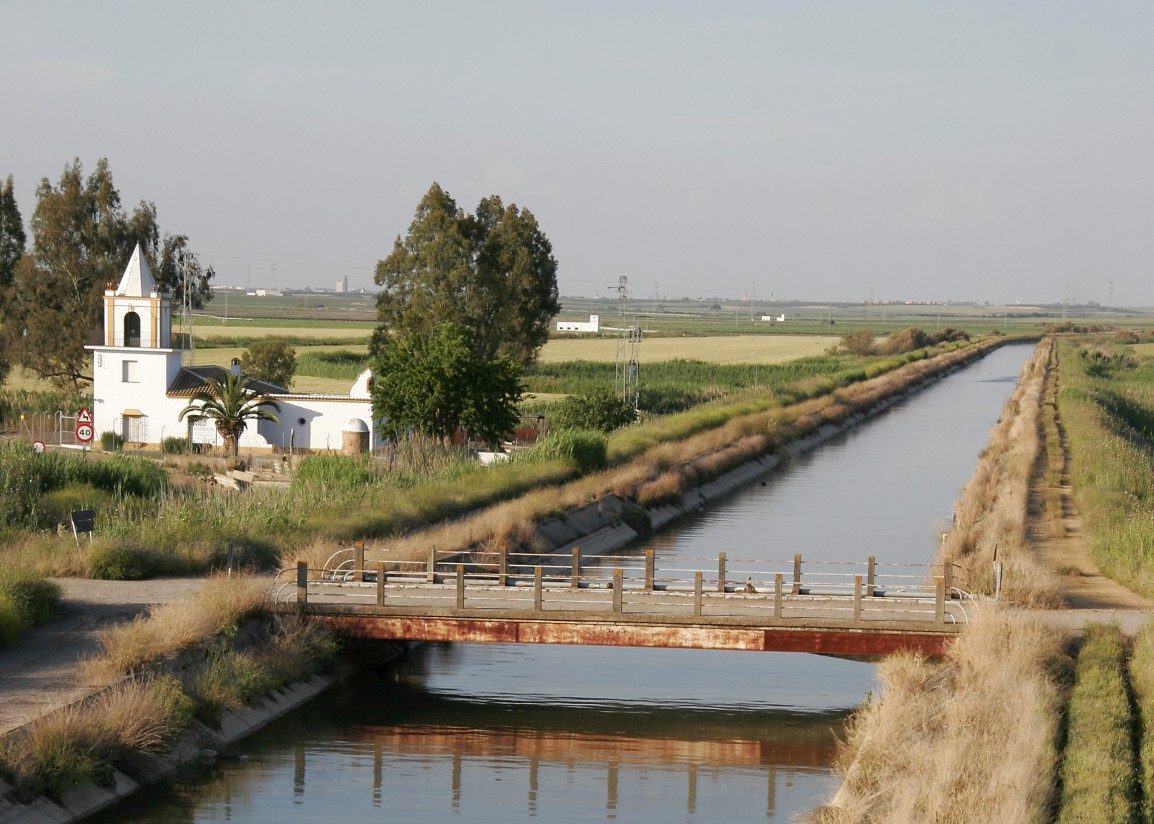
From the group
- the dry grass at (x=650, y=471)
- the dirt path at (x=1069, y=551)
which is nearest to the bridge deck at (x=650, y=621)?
the dry grass at (x=650, y=471)

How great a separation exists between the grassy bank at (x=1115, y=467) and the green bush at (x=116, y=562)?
51.8 feet

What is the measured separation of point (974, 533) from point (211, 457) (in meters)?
22.5

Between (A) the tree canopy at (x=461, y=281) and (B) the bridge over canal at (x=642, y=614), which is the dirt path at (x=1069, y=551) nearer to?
(B) the bridge over canal at (x=642, y=614)

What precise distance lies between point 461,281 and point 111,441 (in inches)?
841

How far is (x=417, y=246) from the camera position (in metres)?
66.4

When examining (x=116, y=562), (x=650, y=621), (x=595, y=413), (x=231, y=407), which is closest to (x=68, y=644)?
(x=116, y=562)

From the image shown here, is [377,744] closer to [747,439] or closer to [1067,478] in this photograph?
[1067,478]

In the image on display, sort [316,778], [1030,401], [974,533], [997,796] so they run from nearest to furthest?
1. [997,796]
2. [316,778]
3. [974,533]
4. [1030,401]

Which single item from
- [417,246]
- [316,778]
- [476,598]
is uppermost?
[417,246]

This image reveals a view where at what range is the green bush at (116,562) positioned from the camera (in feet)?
78.3

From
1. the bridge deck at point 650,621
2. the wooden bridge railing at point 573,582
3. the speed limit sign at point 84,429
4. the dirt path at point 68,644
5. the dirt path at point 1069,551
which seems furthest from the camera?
the speed limit sign at point 84,429

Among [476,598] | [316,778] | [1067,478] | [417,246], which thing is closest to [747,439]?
[1067,478]

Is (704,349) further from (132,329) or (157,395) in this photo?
(157,395)

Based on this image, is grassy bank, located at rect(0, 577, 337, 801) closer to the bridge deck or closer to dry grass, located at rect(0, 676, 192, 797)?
dry grass, located at rect(0, 676, 192, 797)
